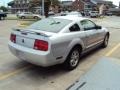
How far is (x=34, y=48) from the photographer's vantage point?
568cm

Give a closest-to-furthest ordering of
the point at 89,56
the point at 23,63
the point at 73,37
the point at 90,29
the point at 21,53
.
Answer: the point at 21,53, the point at 73,37, the point at 23,63, the point at 90,29, the point at 89,56

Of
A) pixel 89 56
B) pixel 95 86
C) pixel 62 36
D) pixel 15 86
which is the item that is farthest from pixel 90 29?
pixel 15 86

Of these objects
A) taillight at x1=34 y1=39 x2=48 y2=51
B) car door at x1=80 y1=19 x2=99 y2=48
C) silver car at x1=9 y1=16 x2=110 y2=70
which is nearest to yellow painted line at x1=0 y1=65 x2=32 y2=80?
silver car at x1=9 y1=16 x2=110 y2=70

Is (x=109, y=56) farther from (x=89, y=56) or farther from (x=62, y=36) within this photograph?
(x=62, y=36)

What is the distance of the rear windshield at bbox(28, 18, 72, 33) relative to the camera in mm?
6364

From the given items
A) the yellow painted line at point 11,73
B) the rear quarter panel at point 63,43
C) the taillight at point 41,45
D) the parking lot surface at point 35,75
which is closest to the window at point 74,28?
the rear quarter panel at point 63,43

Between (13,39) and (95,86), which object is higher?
(13,39)

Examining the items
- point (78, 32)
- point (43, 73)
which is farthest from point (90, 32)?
point (43, 73)

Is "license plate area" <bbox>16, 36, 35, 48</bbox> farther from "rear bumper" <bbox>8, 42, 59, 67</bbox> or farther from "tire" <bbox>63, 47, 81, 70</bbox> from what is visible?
"tire" <bbox>63, 47, 81, 70</bbox>

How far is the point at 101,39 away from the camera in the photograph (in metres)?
8.76

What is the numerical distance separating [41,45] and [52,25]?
4.04 feet

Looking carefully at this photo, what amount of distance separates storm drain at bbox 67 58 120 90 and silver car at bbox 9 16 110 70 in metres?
0.71

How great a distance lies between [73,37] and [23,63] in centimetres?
182

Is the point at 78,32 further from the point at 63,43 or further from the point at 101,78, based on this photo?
the point at 101,78
